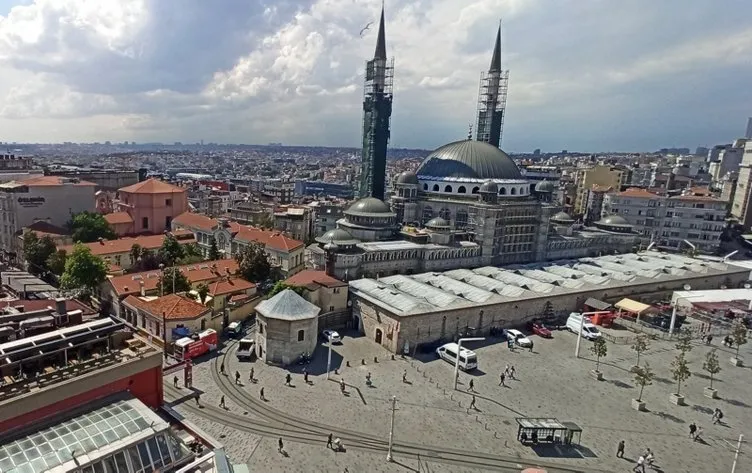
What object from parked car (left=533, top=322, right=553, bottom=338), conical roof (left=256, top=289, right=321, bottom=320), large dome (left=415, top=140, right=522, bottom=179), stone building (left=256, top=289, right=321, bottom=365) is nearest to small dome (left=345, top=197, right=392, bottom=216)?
large dome (left=415, top=140, right=522, bottom=179)

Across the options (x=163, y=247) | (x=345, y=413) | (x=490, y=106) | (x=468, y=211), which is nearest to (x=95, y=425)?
(x=345, y=413)

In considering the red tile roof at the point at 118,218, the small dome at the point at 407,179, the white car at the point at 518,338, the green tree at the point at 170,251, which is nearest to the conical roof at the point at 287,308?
the white car at the point at 518,338

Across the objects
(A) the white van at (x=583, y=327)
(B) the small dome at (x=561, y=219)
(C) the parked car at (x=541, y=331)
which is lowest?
(C) the parked car at (x=541, y=331)

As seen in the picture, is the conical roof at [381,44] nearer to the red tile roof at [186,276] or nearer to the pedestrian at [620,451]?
the red tile roof at [186,276]

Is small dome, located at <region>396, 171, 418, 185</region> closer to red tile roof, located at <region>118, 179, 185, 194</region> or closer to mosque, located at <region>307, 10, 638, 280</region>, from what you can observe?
mosque, located at <region>307, 10, 638, 280</region>

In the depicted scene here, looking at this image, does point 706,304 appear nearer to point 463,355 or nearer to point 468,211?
point 468,211
